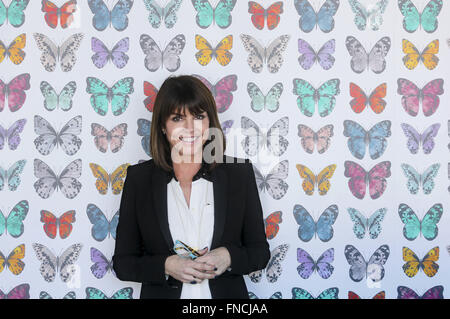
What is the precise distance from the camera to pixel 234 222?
1533 mm

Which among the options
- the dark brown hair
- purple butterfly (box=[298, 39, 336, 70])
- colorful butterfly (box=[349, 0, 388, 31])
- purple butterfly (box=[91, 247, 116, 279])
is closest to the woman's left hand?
the dark brown hair

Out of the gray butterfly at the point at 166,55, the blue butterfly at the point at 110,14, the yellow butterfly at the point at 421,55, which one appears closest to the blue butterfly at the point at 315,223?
the yellow butterfly at the point at 421,55

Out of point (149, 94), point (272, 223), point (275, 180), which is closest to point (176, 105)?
point (149, 94)

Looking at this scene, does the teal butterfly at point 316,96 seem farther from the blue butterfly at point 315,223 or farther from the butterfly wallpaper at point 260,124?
the blue butterfly at point 315,223

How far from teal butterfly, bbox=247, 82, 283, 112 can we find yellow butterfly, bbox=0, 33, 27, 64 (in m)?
1.00

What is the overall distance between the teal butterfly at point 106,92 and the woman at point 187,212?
0.89 ft

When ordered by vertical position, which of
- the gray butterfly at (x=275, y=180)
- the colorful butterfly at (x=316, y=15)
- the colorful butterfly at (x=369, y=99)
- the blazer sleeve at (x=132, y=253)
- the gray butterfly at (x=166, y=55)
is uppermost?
the colorful butterfly at (x=316, y=15)

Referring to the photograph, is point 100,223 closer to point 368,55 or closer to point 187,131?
point 187,131

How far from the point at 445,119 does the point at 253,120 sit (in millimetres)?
848

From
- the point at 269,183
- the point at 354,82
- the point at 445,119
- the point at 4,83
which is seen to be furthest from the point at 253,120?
the point at 4,83

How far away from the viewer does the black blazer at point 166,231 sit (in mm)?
1482

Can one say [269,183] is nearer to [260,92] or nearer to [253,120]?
[253,120]

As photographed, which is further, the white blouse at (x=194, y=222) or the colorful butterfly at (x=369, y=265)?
the colorful butterfly at (x=369, y=265)

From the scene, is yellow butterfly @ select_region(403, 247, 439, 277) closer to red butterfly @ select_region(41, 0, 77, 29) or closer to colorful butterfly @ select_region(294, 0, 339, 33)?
colorful butterfly @ select_region(294, 0, 339, 33)
